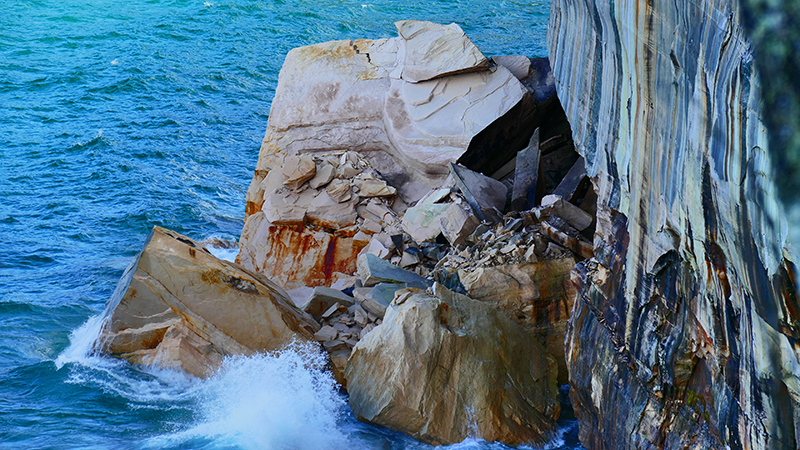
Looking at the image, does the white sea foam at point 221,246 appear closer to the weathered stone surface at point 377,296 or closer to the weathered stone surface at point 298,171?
the weathered stone surface at point 298,171

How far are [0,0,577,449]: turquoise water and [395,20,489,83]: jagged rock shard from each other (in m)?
4.11

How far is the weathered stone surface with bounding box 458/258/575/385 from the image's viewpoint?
19.2 ft

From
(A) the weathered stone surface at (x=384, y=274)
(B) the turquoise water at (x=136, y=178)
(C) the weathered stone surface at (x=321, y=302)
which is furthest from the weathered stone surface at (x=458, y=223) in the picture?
(B) the turquoise water at (x=136, y=178)

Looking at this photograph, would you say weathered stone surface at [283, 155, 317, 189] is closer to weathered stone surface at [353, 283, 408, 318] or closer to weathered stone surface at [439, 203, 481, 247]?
weathered stone surface at [439, 203, 481, 247]

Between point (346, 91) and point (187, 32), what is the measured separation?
10.4 meters

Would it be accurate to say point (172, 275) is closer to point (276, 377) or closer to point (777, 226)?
point (276, 377)

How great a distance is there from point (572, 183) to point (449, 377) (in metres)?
2.95

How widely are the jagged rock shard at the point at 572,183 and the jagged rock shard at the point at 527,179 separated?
10.6 inches

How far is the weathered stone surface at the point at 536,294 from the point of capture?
19.2ft

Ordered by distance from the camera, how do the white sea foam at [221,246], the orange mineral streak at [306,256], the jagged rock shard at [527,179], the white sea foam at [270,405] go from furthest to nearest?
the white sea foam at [221,246] → the orange mineral streak at [306,256] → the jagged rock shard at [527,179] → the white sea foam at [270,405]

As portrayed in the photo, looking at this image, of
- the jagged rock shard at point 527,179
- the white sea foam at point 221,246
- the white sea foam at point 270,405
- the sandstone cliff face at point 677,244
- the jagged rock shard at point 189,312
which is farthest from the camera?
the white sea foam at point 221,246

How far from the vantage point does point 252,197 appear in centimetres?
857

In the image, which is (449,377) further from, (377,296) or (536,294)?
(377,296)

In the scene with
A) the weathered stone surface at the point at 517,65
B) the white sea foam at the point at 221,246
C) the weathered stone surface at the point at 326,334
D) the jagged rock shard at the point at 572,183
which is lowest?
the white sea foam at the point at 221,246
